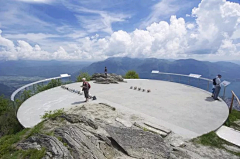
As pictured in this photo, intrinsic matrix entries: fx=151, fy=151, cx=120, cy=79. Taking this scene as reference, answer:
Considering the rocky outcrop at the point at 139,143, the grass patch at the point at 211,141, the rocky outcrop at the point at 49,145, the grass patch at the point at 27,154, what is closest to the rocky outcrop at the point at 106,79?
the rocky outcrop at the point at 139,143

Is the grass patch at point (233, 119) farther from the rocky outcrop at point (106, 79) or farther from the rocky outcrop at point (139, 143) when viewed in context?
the rocky outcrop at point (106, 79)

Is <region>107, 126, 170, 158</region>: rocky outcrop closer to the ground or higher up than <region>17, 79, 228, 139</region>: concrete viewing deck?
higher up

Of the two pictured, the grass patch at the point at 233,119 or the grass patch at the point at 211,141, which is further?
the grass patch at the point at 233,119

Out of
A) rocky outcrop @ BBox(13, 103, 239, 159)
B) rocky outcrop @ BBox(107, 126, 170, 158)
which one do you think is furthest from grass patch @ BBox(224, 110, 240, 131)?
rocky outcrop @ BBox(107, 126, 170, 158)

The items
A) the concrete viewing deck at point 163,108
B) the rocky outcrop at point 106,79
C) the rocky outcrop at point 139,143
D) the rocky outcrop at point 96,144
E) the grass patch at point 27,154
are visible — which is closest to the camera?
the grass patch at point 27,154

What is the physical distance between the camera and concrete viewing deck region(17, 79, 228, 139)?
22.5 feet

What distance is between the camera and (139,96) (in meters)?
11.5

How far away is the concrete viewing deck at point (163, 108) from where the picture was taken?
6.86 meters

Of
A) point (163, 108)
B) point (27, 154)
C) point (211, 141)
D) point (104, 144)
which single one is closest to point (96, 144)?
point (104, 144)

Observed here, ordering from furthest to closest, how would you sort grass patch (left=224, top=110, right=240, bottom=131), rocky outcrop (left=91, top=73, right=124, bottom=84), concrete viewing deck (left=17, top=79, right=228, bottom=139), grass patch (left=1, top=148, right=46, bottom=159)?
1. rocky outcrop (left=91, top=73, right=124, bottom=84)
2. grass patch (left=224, top=110, right=240, bottom=131)
3. concrete viewing deck (left=17, top=79, right=228, bottom=139)
4. grass patch (left=1, top=148, right=46, bottom=159)

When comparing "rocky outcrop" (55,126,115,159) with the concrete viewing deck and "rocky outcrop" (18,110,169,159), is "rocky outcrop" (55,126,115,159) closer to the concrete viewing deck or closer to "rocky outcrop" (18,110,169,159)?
"rocky outcrop" (18,110,169,159)

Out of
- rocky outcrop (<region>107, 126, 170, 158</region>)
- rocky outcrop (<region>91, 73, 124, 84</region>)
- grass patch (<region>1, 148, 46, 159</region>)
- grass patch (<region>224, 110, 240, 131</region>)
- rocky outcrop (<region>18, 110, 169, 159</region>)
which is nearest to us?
grass patch (<region>1, 148, 46, 159</region>)

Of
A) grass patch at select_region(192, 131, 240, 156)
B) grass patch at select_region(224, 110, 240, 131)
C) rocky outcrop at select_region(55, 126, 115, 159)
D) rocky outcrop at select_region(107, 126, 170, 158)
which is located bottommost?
grass patch at select_region(224, 110, 240, 131)

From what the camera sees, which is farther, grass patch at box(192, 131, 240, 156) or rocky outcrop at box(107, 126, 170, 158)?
grass patch at box(192, 131, 240, 156)
